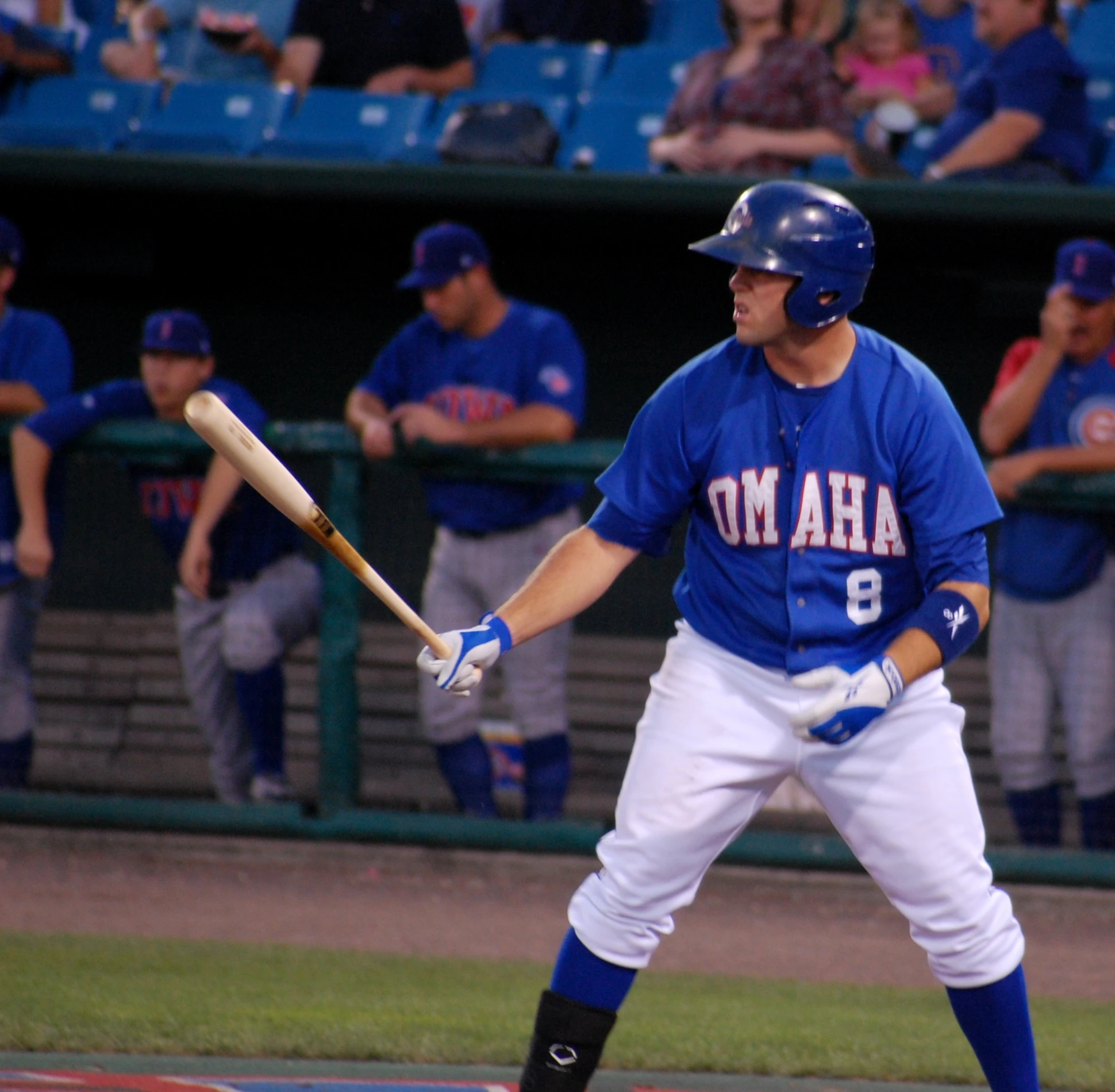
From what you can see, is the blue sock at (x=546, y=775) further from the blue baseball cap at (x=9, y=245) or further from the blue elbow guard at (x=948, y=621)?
the blue elbow guard at (x=948, y=621)

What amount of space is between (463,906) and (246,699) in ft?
3.13

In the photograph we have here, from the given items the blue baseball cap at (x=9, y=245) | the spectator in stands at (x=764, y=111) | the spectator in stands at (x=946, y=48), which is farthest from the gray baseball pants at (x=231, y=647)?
the spectator in stands at (x=946, y=48)

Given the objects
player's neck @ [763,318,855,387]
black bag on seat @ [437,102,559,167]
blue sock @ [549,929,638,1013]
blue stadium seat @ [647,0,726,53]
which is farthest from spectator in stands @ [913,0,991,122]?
blue sock @ [549,929,638,1013]

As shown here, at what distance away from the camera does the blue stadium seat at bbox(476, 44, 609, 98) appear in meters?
7.33

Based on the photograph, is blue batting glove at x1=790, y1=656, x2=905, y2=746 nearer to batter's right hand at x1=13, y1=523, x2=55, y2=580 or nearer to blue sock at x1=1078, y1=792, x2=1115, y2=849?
blue sock at x1=1078, y1=792, x2=1115, y2=849

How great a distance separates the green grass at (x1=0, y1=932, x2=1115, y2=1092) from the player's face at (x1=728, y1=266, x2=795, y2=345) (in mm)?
1439

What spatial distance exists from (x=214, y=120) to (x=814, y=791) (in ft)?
16.2

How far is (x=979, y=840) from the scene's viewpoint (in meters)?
2.75

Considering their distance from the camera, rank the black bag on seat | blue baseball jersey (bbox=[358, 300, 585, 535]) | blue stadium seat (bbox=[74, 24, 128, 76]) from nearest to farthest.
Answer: blue baseball jersey (bbox=[358, 300, 585, 535]) < the black bag on seat < blue stadium seat (bbox=[74, 24, 128, 76])

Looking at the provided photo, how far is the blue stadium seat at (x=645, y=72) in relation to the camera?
7227mm

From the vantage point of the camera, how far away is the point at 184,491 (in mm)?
5305

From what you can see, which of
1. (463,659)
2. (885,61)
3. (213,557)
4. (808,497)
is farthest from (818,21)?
(463,659)

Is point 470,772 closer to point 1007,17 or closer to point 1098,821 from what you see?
point 1098,821

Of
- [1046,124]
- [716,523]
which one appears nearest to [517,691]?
[716,523]
